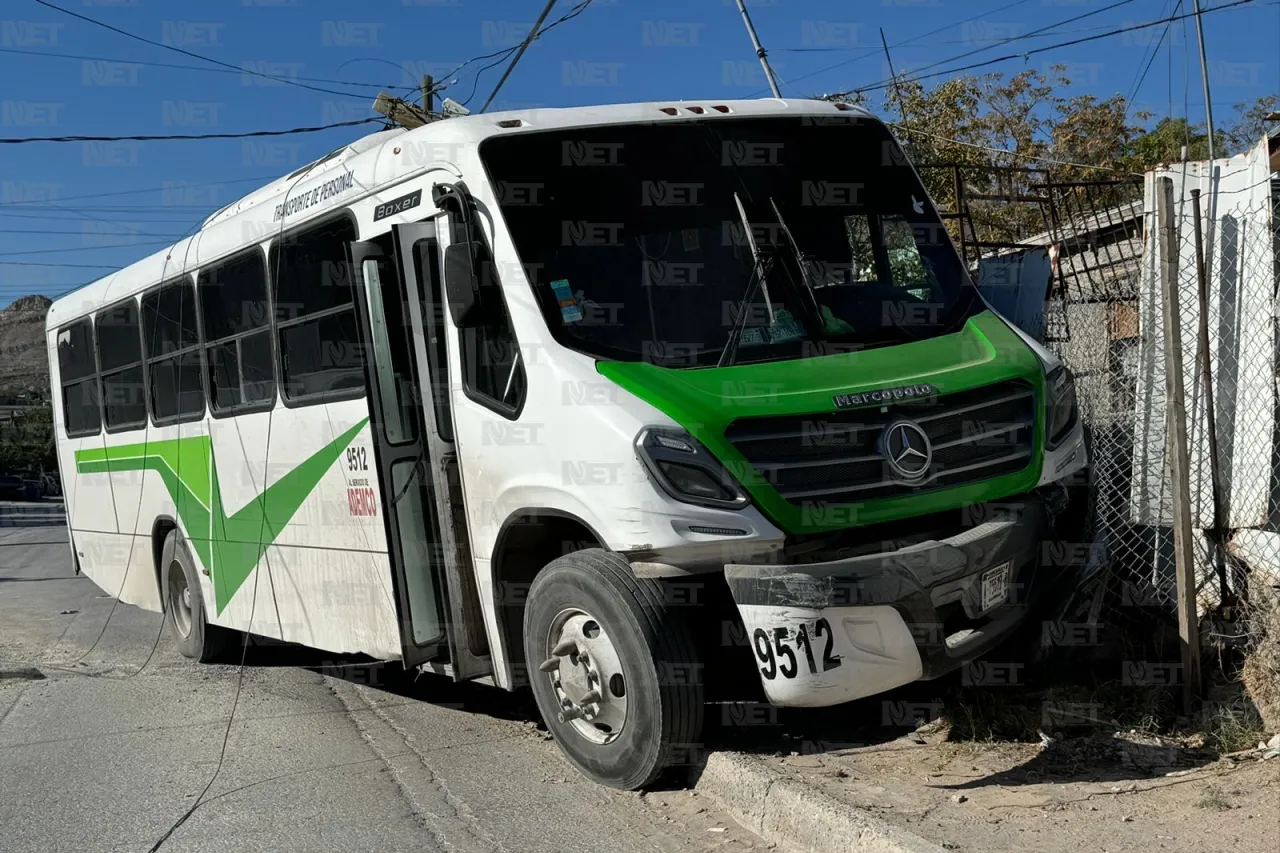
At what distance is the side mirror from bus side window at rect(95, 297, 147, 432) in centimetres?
513

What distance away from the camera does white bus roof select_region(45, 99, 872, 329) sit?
5797mm

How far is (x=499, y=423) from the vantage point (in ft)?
18.2

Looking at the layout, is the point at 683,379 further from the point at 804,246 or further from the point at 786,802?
the point at 786,802

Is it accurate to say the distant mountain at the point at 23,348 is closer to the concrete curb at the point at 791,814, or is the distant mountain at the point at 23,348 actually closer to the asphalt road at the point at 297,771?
the asphalt road at the point at 297,771

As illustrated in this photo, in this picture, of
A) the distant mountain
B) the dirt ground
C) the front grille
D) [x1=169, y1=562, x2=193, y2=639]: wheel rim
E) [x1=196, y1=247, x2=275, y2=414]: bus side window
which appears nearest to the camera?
the dirt ground

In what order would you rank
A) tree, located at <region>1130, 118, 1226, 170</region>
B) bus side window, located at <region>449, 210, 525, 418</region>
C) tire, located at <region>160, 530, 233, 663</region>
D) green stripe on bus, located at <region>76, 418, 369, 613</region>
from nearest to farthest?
bus side window, located at <region>449, 210, 525, 418</region>
green stripe on bus, located at <region>76, 418, 369, 613</region>
tire, located at <region>160, 530, 233, 663</region>
tree, located at <region>1130, 118, 1226, 170</region>

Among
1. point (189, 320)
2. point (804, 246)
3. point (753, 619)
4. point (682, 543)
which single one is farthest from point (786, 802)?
point (189, 320)

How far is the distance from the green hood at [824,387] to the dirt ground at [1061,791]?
1.03 m

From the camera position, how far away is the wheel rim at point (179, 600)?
977cm

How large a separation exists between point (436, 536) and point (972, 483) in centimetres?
259

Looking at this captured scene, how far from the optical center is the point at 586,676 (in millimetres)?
5328

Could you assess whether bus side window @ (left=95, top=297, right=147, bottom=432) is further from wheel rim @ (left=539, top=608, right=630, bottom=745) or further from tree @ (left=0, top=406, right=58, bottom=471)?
tree @ (left=0, top=406, right=58, bottom=471)

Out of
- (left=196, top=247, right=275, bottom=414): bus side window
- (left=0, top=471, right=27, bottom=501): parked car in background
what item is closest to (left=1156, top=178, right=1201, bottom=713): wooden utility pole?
(left=196, top=247, right=275, bottom=414): bus side window

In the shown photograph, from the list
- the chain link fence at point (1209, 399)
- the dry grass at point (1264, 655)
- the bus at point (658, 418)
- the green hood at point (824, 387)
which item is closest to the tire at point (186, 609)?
the bus at point (658, 418)
